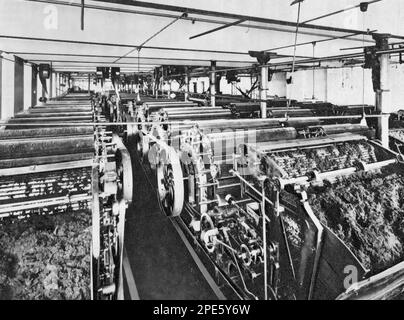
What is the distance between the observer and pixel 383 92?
10.9ft

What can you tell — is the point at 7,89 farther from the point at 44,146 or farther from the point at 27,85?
the point at 44,146

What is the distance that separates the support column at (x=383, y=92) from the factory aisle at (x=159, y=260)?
271 centimetres

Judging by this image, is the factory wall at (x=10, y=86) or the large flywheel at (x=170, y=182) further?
the factory wall at (x=10, y=86)

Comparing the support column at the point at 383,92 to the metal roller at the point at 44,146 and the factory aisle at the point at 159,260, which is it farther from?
the metal roller at the point at 44,146

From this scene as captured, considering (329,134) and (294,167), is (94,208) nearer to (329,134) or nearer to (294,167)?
(294,167)

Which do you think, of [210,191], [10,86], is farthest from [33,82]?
[210,191]

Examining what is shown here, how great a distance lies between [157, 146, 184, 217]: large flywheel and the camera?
3.35m

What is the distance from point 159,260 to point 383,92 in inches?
127

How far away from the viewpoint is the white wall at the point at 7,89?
227 inches

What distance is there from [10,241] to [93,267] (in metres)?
0.57

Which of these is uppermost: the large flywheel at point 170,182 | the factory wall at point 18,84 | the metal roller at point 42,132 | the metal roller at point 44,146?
the factory wall at point 18,84

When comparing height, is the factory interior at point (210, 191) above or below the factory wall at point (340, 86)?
below

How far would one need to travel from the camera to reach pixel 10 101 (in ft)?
20.0

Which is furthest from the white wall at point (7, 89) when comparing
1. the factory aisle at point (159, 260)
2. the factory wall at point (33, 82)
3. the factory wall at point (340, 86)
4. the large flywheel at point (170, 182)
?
the factory wall at point (340, 86)
